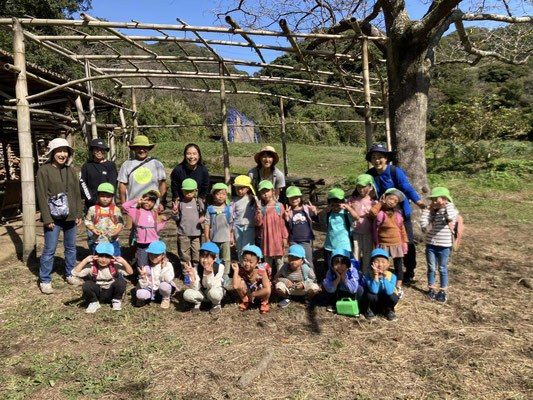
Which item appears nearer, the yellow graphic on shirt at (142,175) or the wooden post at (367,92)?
the yellow graphic on shirt at (142,175)

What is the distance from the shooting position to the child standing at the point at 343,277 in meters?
3.54

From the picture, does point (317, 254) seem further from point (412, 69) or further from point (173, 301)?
point (412, 69)

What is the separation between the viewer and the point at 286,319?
3.55m

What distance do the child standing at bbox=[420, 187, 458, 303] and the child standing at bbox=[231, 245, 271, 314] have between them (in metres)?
1.74

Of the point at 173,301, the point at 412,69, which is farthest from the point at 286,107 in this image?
the point at 173,301

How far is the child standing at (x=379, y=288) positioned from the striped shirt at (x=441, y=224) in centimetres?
67

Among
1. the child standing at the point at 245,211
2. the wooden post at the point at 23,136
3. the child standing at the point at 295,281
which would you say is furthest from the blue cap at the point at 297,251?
the wooden post at the point at 23,136

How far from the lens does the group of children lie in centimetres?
359

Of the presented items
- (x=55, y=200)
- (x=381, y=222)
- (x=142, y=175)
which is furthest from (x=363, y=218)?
(x=55, y=200)

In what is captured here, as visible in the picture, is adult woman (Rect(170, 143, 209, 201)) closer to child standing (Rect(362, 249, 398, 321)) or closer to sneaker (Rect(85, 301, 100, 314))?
sneaker (Rect(85, 301, 100, 314))

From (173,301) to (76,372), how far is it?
132cm

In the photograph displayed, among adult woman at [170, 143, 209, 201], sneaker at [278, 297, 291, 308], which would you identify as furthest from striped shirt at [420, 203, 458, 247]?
adult woman at [170, 143, 209, 201]

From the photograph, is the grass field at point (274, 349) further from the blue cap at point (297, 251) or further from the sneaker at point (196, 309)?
the blue cap at point (297, 251)

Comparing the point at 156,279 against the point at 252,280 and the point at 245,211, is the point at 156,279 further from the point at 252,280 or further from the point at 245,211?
the point at 245,211
